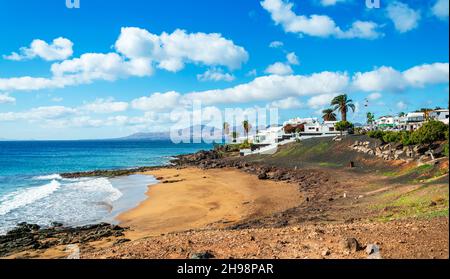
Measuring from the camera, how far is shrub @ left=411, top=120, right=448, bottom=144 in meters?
37.7

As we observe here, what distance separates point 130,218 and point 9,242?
28.7 feet

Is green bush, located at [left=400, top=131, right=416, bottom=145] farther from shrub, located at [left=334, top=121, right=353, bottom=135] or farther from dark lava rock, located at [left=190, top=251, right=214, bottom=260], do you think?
shrub, located at [left=334, top=121, right=353, bottom=135]

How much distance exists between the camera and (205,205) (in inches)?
1240

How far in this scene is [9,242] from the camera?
70.8 feet

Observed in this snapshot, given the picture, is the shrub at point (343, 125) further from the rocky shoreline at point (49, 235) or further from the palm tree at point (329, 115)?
the rocky shoreline at point (49, 235)

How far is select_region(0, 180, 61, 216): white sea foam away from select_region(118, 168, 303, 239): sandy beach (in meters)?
12.3

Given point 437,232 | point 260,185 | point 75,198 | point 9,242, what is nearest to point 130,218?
point 9,242

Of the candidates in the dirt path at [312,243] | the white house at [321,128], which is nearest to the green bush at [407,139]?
the dirt path at [312,243]

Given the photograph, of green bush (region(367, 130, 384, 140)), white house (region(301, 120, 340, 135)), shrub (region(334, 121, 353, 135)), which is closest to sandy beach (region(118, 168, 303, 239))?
green bush (region(367, 130, 384, 140))

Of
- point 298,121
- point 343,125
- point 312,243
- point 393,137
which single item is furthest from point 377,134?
point 298,121

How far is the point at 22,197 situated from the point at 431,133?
4673cm

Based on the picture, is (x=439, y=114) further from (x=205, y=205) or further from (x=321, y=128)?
(x=205, y=205)

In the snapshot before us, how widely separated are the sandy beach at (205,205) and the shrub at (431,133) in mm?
14906

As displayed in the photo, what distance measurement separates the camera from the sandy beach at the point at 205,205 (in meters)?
24.5
